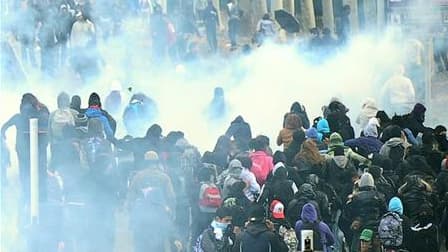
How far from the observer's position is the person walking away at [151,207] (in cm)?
1719

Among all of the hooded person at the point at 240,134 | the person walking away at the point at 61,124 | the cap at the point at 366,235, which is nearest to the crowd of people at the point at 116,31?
the person walking away at the point at 61,124

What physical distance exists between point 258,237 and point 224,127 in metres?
11.4

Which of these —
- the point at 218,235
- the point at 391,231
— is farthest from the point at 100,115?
the point at 391,231

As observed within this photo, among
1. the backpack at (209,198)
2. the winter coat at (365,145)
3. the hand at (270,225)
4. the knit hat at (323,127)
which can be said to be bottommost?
the hand at (270,225)

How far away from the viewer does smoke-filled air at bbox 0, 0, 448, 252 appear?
16781 mm

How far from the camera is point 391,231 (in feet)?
53.5

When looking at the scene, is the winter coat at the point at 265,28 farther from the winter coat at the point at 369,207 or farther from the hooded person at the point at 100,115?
the winter coat at the point at 369,207

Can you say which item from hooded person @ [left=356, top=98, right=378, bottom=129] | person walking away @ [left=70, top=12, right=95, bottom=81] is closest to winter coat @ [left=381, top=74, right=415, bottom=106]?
hooded person @ [left=356, top=98, right=378, bottom=129]

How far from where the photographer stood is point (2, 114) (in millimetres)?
25891

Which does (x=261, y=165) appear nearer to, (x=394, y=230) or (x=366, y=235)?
(x=366, y=235)

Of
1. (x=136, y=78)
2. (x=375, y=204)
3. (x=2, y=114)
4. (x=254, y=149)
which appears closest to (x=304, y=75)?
(x=136, y=78)

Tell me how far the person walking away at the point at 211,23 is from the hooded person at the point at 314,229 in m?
15.6

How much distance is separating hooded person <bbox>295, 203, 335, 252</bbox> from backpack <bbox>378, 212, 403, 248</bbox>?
56 centimetres

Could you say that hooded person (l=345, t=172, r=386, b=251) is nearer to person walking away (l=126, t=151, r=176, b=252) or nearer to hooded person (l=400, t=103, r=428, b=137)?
person walking away (l=126, t=151, r=176, b=252)
